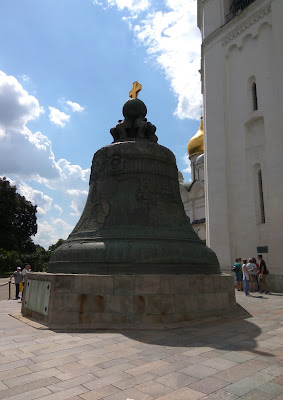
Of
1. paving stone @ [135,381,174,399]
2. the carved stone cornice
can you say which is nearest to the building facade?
the carved stone cornice

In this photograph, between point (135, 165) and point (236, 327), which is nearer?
point (236, 327)

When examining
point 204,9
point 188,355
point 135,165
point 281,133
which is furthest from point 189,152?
point 188,355

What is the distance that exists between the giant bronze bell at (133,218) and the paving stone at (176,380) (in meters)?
2.09

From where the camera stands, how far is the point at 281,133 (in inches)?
506

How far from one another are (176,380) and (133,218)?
298 centimetres

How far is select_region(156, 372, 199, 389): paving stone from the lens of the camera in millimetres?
2635

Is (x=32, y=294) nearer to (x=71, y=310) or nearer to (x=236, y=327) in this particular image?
(x=71, y=310)

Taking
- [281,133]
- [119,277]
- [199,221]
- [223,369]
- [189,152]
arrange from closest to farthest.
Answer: [223,369] → [119,277] → [281,133] → [199,221] → [189,152]

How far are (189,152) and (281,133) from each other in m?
24.9

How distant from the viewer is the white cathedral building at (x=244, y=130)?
42.5 feet

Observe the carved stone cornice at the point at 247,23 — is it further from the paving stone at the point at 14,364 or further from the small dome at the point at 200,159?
the small dome at the point at 200,159

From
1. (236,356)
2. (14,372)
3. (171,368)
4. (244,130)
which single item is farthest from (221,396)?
(244,130)

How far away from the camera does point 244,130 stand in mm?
14578

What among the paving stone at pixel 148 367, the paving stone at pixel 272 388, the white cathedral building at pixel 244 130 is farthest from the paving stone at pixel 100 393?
the white cathedral building at pixel 244 130
